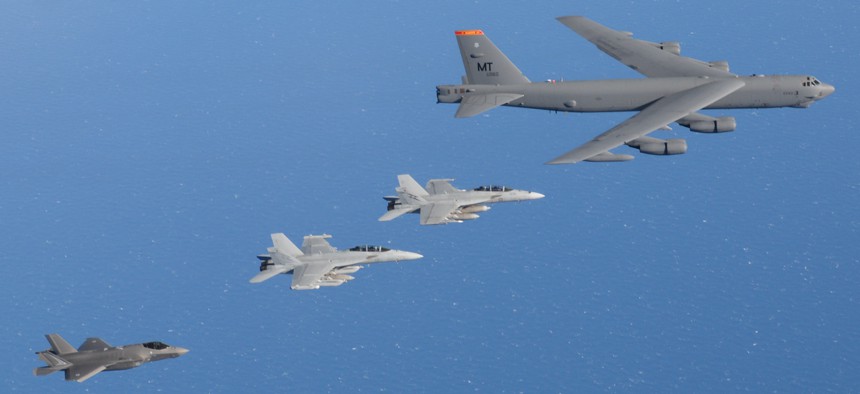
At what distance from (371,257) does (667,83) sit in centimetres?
2614

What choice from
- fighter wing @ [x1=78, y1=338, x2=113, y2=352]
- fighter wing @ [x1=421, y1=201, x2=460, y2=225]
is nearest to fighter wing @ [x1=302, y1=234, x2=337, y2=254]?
fighter wing @ [x1=421, y1=201, x2=460, y2=225]

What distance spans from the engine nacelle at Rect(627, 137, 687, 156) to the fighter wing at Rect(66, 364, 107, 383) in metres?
40.3

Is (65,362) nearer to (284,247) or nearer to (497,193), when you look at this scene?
(284,247)

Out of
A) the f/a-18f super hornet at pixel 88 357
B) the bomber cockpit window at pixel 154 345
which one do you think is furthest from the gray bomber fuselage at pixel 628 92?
the f/a-18f super hornet at pixel 88 357

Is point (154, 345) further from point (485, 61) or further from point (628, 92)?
point (628, 92)

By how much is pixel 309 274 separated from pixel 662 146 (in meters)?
26.7

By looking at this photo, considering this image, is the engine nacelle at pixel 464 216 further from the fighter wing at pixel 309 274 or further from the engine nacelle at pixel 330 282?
the engine nacelle at pixel 330 282

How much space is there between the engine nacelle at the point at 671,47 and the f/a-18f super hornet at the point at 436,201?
20661mm

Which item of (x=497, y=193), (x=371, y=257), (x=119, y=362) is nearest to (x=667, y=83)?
(x=497, y=193)

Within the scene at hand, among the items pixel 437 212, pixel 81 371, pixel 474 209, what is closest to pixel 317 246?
pixel 437 212

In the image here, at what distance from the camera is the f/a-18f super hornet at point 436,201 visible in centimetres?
13162

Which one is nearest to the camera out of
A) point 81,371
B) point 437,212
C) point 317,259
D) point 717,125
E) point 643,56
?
point 81,371

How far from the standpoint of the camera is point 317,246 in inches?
5069

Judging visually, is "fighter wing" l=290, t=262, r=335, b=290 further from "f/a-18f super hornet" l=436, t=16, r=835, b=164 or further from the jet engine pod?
the jet engine pod
